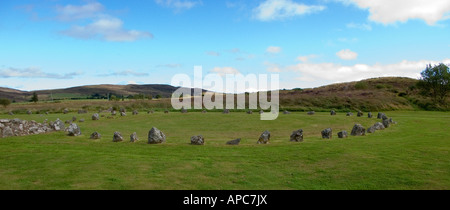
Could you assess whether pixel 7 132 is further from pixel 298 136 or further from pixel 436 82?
pixel 436 82

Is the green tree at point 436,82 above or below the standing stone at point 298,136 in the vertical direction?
above

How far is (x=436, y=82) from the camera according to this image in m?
64.0

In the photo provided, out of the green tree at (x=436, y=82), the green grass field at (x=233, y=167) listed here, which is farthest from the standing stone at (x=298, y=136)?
the green tree at (x=436, y=82)

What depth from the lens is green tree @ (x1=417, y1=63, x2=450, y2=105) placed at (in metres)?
63.2

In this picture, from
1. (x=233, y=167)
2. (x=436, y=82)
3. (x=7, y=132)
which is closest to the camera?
(x=233, y=167)

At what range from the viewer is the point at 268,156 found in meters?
13.3

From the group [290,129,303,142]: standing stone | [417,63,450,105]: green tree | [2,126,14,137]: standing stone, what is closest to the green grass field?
[290,129,303,142]: standing stone

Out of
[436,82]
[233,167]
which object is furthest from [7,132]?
[436,82]

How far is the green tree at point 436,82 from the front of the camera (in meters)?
63.2

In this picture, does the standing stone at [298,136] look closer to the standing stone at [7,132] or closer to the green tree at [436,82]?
the standing stone at [7,132]

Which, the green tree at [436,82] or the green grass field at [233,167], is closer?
the green grass field at [233,167]
